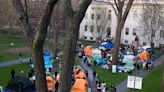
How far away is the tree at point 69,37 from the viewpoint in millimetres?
6953

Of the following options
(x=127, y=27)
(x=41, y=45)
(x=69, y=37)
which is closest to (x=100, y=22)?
(x=127, y=27)

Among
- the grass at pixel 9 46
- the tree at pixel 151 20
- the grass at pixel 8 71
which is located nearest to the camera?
the grass at pixel 8 71

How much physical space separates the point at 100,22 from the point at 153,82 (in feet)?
104

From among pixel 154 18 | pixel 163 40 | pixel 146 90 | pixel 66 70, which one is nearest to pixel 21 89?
pixel 146 90

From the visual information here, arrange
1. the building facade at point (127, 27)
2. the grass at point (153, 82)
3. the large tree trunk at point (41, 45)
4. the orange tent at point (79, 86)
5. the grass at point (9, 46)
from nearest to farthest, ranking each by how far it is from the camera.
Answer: the large tree trunk at point (41, 45)
the orange tent at point (79, 86)
the grass at point (153, 82)
the grass at point (9, 46)
the building facade at point (127, 27)

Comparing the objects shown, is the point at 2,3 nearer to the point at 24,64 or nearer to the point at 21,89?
the point at 24,64

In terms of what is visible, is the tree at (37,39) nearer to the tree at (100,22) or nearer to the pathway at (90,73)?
the pathway at (90,73)

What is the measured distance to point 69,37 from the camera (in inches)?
281

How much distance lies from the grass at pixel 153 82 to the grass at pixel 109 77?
195 cm

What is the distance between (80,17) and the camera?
22.5 feet

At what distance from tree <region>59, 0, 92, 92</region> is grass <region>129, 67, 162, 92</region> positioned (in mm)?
15790

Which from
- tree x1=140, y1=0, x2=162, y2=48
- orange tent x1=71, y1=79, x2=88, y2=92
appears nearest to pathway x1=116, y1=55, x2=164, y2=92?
orange tent x1=71, y1=79, x2=88, y2=92

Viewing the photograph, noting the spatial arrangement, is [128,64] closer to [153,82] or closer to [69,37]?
[153,82]

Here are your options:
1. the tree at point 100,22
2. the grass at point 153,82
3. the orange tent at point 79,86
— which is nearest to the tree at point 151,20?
the tree at point 100,22
